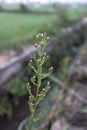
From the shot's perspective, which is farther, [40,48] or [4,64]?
[4,64]

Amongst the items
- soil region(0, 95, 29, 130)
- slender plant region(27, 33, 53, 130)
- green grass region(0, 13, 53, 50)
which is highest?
green grass region(0, 13, 53, 50)

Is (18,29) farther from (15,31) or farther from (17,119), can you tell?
(17,119)

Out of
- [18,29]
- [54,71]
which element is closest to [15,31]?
[18,29]

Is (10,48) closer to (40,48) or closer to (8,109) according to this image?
(8,109)

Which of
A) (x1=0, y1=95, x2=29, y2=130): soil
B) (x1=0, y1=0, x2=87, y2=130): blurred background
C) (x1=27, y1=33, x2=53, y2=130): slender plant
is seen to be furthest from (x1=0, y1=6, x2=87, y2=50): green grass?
(x1=27, y1=33, x2=53, y2=130): slender plant

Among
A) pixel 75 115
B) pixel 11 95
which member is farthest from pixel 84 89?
pixel 11 95

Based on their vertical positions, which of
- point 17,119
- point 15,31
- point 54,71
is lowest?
point 17,119

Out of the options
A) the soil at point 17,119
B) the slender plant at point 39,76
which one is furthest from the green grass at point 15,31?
the slender plant at point 39,76

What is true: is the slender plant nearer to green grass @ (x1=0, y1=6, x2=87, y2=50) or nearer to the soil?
the soil
